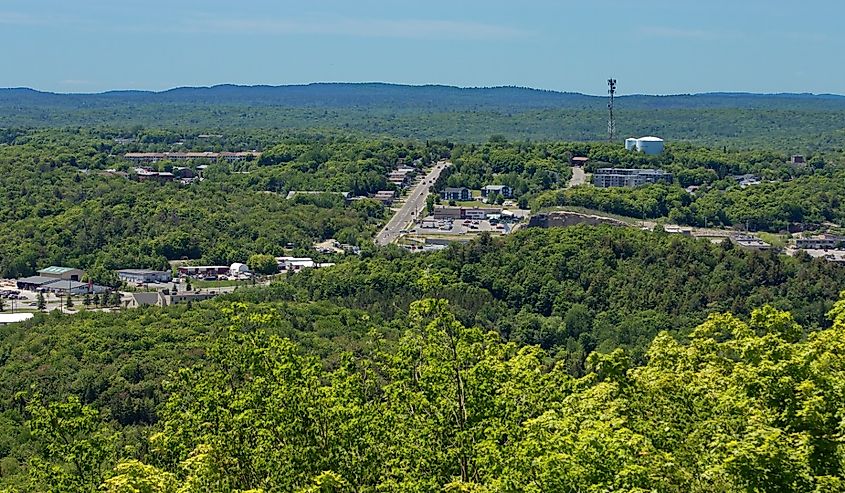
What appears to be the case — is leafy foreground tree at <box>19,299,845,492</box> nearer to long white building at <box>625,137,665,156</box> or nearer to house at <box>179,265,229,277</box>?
house at <box>179,265,229,277</box>

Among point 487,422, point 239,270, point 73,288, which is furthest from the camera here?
point 239,270

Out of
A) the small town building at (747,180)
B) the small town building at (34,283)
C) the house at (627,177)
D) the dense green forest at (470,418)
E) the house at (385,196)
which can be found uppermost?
the dense green forest at (470,418)

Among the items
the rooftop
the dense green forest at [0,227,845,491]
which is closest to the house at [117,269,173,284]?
the rooftop

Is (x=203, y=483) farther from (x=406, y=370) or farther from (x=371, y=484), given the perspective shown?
(x=406, y=370)

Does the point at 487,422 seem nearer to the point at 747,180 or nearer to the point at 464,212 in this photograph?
the point at 464,212

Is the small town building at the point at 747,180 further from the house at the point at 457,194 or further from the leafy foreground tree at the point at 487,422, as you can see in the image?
the leafy foreground tree at the point at 487,422

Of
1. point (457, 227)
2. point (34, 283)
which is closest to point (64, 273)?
point (34, 283)

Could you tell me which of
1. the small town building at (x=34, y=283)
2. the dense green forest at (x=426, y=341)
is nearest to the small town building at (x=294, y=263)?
the dense green forest at (x=426, y=341)
